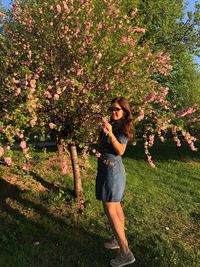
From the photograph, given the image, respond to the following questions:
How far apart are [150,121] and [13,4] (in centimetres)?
459

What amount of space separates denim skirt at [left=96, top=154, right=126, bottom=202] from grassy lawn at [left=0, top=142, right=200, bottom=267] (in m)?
0.98

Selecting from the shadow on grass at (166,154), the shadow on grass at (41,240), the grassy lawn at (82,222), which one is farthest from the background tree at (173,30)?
the shadow on grass at (41,240)

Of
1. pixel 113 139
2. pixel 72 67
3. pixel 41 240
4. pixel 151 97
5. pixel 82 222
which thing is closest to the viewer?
pixel 113 139

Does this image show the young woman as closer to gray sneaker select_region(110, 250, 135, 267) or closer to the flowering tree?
gray sneaker select_region(110, 250, 135, 267)

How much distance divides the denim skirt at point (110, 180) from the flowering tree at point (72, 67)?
4.13 ft

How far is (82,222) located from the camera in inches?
262

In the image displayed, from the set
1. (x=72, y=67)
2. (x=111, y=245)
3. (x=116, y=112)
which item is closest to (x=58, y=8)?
(x=72, y=67)

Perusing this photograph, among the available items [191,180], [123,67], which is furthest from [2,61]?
[191,180]

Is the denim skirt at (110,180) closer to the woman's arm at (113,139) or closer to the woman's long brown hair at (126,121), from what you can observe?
the woman's arm at (113,139)

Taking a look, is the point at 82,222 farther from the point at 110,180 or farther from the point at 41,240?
the point at 110,180

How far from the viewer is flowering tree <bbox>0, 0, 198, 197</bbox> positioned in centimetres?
651

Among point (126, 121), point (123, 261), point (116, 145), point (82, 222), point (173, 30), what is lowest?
point (123, 261)

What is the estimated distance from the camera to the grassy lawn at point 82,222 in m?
5.42

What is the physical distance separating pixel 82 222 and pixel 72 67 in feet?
9.58
